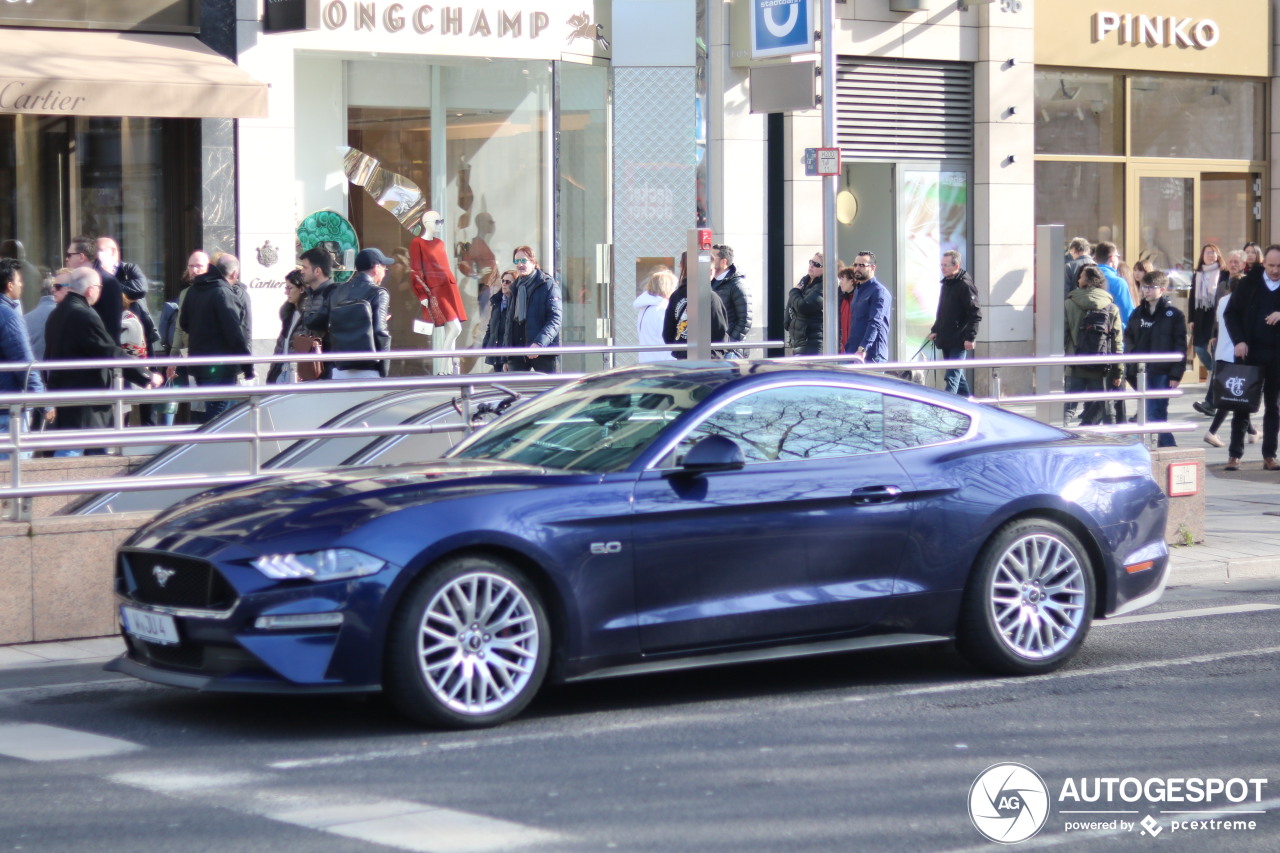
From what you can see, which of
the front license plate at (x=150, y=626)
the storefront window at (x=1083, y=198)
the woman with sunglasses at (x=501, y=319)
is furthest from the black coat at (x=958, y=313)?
the front license plate at (x=150, y=626)

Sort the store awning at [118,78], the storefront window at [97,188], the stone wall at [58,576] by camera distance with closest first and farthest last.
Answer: the stone wall at [58,576] → the store awning at [118,78] → the storefront window at [97,188]

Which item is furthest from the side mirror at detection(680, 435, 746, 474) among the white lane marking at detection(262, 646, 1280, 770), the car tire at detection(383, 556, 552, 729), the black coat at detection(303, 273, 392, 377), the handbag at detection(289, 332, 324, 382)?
the handbag at detection(289, 332, 324, 382)

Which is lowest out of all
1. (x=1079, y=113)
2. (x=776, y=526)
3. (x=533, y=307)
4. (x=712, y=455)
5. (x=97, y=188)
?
(x=776, y=526)

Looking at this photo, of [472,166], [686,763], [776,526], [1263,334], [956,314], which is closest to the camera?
[686,763]

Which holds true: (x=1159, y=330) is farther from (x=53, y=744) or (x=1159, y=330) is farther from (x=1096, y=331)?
(x=53, y=744)

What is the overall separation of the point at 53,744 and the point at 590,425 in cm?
245

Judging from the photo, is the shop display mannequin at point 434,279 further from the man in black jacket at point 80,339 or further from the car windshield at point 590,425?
the car windshield at point 590,425

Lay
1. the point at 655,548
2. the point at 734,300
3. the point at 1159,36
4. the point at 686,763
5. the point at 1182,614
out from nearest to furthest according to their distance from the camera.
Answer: the point at 686,763 < the point at 655,548 < the point at 1182,614 < the point at 734,300 < the point at 1159,36

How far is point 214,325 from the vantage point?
13953mm

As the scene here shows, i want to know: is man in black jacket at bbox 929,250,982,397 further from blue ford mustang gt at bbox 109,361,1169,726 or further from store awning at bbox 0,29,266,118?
blue ford mustang gt at bbox 109,361,1169,726

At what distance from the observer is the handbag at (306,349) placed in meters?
13.4

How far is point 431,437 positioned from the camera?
10.4 m

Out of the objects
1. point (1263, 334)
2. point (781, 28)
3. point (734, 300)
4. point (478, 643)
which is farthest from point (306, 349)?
point (1263, 334)

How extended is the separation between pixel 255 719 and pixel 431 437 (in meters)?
3.56
